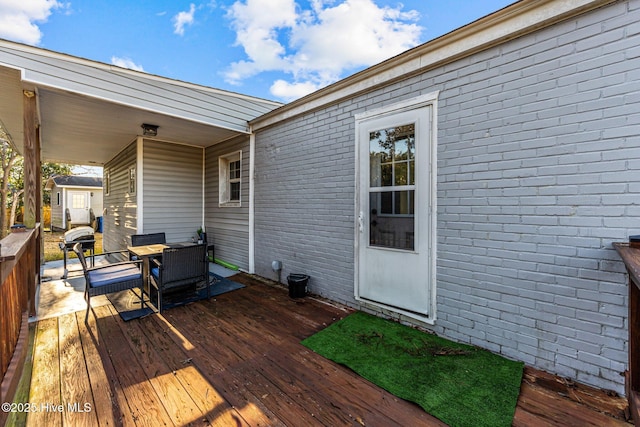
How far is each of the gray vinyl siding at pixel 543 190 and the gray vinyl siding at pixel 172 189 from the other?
497 centimetres

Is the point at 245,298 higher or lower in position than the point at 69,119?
lower

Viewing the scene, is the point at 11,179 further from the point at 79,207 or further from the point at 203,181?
the point at 203,181

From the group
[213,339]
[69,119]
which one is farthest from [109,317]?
[69,119]

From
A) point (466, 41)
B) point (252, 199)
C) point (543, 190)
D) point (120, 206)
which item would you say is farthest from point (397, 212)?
point (120, 206)

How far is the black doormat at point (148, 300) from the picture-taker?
11.4 feet

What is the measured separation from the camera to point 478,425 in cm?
169

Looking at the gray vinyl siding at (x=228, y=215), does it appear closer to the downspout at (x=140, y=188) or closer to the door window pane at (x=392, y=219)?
the downspout at (x=140, y=188)

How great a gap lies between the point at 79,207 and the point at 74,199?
0.57 m

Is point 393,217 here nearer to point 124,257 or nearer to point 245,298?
point 245,298

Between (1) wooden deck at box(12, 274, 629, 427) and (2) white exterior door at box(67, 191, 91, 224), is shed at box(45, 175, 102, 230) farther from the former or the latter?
(1) wooden deck at box(12, 274, 629, 427)

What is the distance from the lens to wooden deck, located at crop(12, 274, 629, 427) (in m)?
1.77

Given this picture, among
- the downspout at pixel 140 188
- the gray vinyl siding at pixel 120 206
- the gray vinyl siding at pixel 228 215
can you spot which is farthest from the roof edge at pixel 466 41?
the gray vinyl siding at pixel 120 206

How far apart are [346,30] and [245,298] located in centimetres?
591

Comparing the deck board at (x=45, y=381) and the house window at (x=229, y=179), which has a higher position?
the house window at (x=229, y=179)
